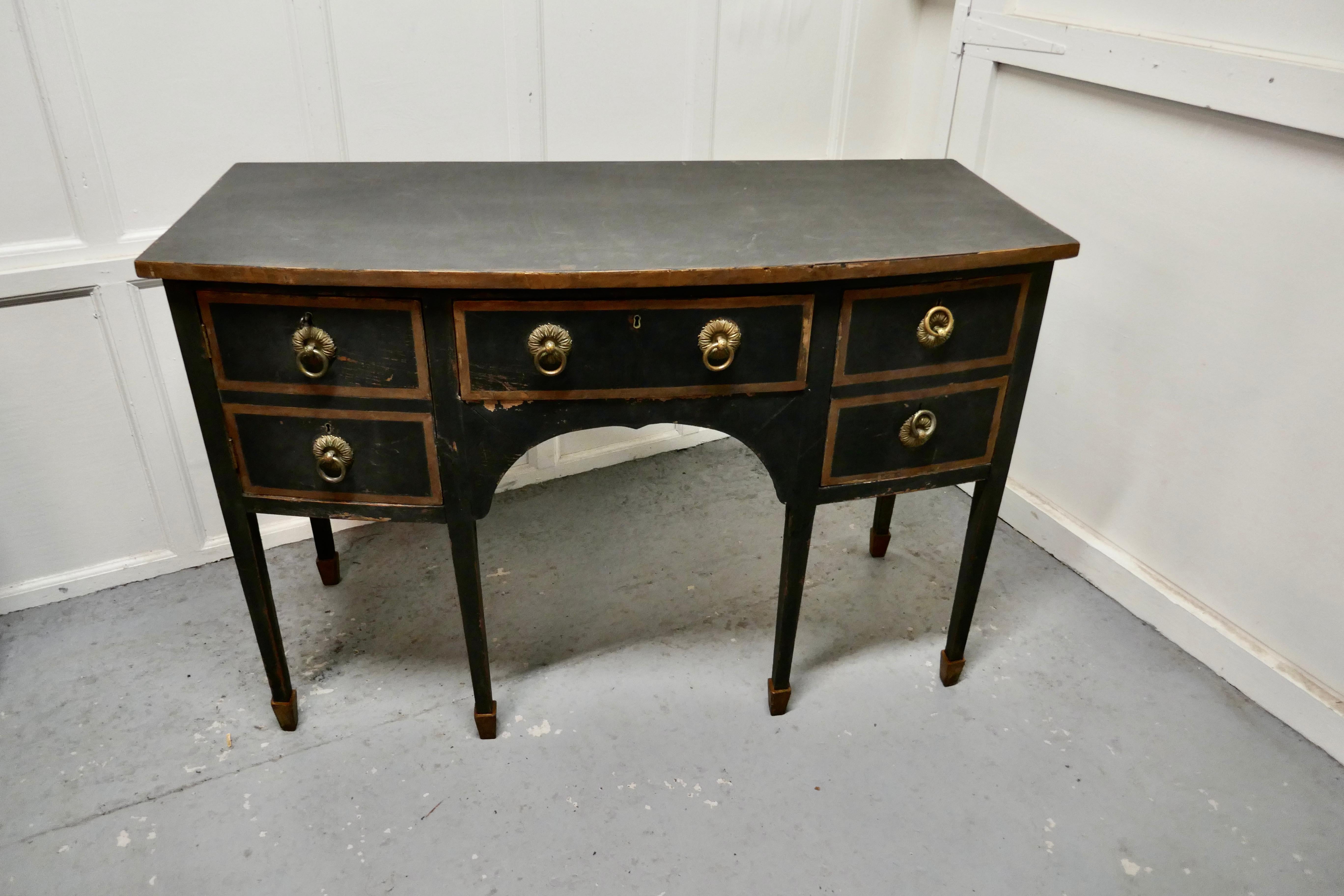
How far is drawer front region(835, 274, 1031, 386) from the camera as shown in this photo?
143 cm

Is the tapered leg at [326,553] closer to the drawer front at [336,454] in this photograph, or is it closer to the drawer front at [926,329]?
the drawer front at [336,454]

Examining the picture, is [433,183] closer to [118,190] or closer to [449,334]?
[449,334]

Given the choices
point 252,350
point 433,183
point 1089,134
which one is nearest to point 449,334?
point 252,350

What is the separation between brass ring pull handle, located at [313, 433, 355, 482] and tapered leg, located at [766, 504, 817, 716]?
701 mm

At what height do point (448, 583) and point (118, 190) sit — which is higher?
point (118, 190)

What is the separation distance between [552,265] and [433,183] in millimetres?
457

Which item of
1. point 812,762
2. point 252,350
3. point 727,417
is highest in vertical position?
point 252,350

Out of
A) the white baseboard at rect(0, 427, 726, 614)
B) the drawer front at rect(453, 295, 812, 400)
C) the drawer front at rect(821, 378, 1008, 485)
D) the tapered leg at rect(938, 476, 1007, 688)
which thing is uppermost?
the drawer front at rect(453, 295, 812, 400)

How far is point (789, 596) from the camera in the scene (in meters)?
1.69

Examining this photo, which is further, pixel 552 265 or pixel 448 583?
pixel 448 583

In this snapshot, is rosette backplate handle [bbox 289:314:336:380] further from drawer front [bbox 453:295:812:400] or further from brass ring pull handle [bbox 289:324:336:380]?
drawer front [bbox 453:295:812:400]

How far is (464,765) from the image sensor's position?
167 centimetres

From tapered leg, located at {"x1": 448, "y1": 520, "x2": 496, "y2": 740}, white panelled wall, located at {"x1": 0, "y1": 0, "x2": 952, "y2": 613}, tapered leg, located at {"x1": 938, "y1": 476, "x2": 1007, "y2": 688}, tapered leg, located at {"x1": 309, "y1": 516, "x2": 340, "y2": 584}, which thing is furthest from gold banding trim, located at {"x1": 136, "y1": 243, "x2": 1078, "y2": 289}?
tapered leg, located at {"x1": 309, "y1": 516, "x2": 340, "y2": 584}

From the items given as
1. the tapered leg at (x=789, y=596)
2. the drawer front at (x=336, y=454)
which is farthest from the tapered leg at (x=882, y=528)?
the drawer front at (x=336, y=454)
